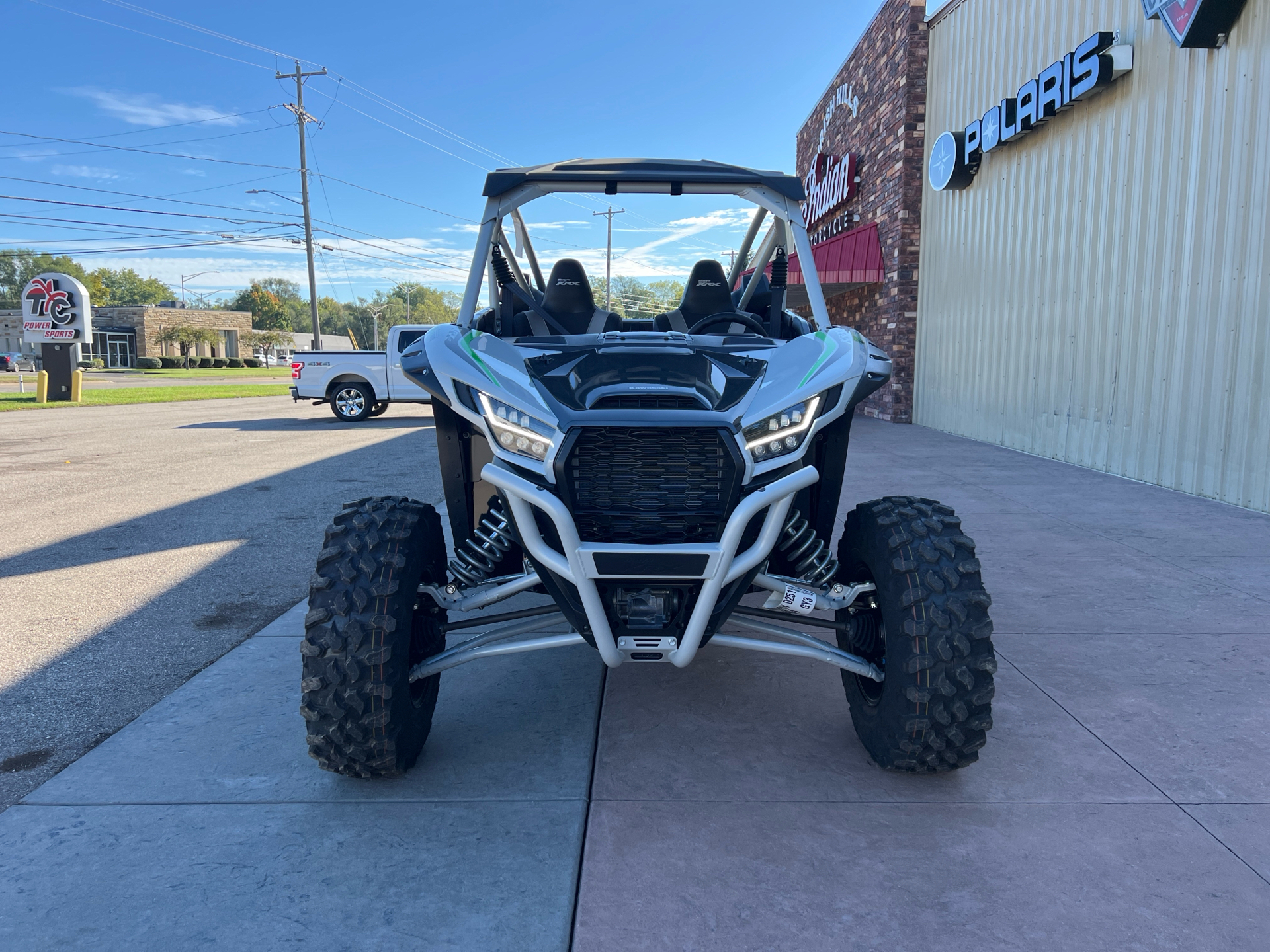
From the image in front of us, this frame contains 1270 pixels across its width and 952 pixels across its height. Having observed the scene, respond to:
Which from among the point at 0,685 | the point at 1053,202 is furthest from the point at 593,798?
the point at 1053,202

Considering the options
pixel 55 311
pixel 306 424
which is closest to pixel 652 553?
pixel 306 424

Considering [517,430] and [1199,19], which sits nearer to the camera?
[517,430]

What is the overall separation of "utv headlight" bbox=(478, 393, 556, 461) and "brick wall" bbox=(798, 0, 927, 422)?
14.8m

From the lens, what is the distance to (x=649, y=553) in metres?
2.60

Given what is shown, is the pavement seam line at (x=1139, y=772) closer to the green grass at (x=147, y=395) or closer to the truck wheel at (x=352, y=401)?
the truck wheel at (x=352, y=401)

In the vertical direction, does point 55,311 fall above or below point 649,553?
above

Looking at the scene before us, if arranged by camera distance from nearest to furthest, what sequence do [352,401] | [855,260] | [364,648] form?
[364,648] → [855,260] → [352,401]

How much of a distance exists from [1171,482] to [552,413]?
318 inches

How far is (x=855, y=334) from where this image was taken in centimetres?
320

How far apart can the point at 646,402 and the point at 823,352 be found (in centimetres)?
64

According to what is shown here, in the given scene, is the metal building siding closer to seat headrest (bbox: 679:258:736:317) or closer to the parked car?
seat headrest (bbox: 679:258:736:317)

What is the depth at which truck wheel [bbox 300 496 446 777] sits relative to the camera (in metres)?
2.71

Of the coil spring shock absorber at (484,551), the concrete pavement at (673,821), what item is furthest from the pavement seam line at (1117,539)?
the coil spring shock absorber at (484,551)

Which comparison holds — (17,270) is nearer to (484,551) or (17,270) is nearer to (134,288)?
(134,288)
